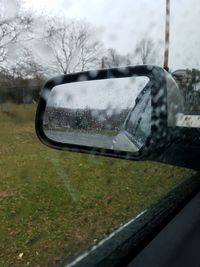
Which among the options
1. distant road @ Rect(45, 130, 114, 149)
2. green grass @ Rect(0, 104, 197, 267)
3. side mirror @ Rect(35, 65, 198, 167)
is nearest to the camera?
side mirror @ Rect(35, 65, 198, 167)

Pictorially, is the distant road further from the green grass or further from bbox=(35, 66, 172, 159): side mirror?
the green grass

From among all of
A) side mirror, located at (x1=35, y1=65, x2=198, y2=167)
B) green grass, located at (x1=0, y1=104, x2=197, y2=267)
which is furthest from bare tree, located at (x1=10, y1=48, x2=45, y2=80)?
side mirror, located at (x1=35, y1=65, x2=198, y2=167)

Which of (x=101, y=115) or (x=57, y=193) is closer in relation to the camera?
(x=101, y=115)

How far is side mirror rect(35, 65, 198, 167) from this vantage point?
81.4 inches

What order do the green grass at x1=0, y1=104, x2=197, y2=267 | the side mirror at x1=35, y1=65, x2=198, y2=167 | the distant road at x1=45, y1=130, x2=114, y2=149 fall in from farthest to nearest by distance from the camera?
1. the green grass at x1=0, y1=104, x2=197, y2=267
2. the distant road at x1=45, y1=130, x2=114, y2=149
3. the side mirror at x1=35, y1=65, x2=198, y2=167

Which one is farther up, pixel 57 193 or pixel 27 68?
pixel 27 68

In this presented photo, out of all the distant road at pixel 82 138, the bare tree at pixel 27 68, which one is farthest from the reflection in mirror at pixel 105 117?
the bare tree at pixel 27 68

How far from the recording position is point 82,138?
9.20 feet

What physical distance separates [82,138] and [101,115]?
17 cm

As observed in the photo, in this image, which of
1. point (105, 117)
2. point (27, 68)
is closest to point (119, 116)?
point (105, 117)

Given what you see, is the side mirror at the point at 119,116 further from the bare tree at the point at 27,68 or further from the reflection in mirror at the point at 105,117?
the bare tree at the point at 27,68

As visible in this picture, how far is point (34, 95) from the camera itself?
4590 millimetres

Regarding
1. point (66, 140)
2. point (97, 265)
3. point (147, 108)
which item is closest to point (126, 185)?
point (66, 140)

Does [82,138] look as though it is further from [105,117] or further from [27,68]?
[27,68]
